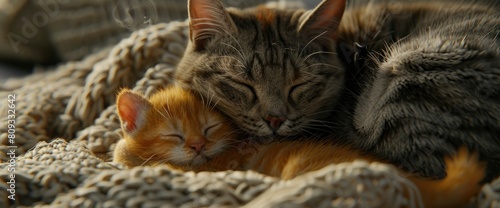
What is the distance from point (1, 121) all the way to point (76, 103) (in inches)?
6.7

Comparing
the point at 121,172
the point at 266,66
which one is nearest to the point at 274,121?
the point at 266,66

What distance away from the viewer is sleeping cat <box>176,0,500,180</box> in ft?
3.16

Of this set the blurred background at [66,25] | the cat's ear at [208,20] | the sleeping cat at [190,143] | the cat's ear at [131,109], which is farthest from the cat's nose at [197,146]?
the blurred background at [66,25]

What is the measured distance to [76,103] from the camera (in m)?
1.39

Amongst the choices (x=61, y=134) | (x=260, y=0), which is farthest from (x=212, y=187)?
(x=260, y=0)

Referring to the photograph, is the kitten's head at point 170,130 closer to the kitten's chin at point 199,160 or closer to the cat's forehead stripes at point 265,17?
the kitten's chin at point 199,160

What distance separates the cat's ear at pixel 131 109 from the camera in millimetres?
1069

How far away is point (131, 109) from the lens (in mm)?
1074

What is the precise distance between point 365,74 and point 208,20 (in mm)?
334

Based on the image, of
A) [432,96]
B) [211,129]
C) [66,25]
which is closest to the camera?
[432,96]

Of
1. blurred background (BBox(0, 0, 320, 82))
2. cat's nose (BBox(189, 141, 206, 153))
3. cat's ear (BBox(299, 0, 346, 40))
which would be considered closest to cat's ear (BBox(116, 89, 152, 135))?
cat's nose (BBox(189, 141, 206, 153))

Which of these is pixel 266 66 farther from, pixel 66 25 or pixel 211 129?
pixel 66 25

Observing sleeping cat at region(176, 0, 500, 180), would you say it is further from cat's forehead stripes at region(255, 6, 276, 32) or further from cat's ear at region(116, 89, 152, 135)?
cat's ear at region(116, 89, 152, 135)

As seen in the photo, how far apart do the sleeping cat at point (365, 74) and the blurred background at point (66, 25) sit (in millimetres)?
595
